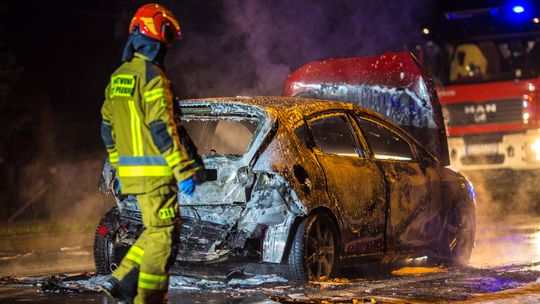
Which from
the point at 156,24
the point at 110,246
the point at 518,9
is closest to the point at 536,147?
the point at 518,9

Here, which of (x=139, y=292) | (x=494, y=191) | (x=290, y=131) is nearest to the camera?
(x=139, y=292)

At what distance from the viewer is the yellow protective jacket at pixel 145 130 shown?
4.86m

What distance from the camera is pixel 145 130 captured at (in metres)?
5.00

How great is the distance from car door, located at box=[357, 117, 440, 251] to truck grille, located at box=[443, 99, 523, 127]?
8069mm

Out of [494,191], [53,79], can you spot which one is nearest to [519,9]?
[494,191]

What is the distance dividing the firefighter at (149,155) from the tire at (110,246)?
1913mm

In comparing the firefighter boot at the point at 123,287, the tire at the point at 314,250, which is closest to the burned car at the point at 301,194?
the tire at the point at 314,250

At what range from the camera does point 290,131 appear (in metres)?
6.71

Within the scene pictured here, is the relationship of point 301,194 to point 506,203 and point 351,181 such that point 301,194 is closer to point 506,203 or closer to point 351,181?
point 351,181

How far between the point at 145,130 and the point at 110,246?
2.28 meters

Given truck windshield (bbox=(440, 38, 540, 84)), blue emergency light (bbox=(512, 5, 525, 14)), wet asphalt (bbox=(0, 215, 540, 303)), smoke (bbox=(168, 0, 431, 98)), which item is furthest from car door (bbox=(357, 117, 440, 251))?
blue emergency light (bbox=(512, 5, 525, 14))

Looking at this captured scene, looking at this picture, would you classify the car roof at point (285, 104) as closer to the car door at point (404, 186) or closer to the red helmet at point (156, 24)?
the car door at point (404, 186)

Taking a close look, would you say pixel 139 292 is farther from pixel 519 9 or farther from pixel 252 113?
pixel 519 9

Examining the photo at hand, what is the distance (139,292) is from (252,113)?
7.50 feet
